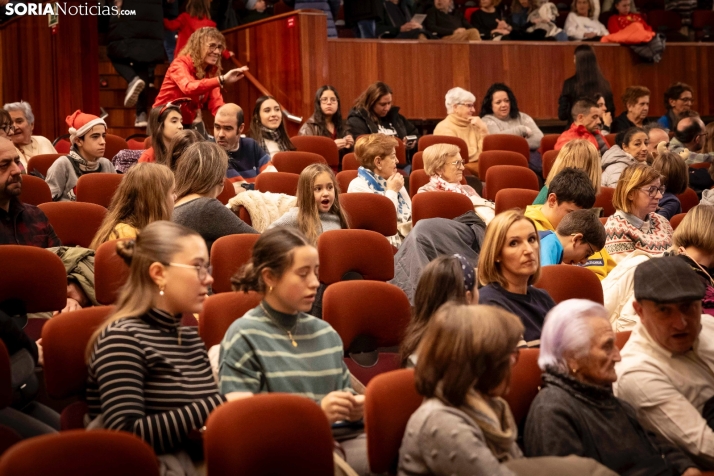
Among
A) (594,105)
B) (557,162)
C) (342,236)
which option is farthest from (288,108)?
(342,236)

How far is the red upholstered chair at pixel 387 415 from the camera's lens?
219 centimetres

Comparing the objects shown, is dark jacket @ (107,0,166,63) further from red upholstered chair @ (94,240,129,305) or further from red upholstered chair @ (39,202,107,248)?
red upholstered chair @ (94,240,129,305)

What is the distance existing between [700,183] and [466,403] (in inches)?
179

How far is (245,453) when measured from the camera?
198 cm

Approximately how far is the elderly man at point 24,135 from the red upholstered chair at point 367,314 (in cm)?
334

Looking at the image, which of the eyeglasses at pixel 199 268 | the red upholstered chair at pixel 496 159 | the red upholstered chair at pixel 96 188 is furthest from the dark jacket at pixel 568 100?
the eyeglasses at pixel 199 268

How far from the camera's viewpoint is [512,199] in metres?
5.00

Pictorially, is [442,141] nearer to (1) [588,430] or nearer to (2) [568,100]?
(2) [568,100]

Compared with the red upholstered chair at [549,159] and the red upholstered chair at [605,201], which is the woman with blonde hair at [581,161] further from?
the red upholstered chair at [549,159]

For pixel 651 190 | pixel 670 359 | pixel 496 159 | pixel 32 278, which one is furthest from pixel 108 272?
pixel 496 159

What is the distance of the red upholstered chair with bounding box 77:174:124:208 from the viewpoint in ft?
14.5

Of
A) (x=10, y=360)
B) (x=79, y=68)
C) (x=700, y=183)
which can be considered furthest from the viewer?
(x=79, y=68)

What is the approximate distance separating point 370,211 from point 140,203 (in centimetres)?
125

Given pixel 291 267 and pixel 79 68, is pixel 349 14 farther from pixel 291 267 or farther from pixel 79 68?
pixel 291 267
